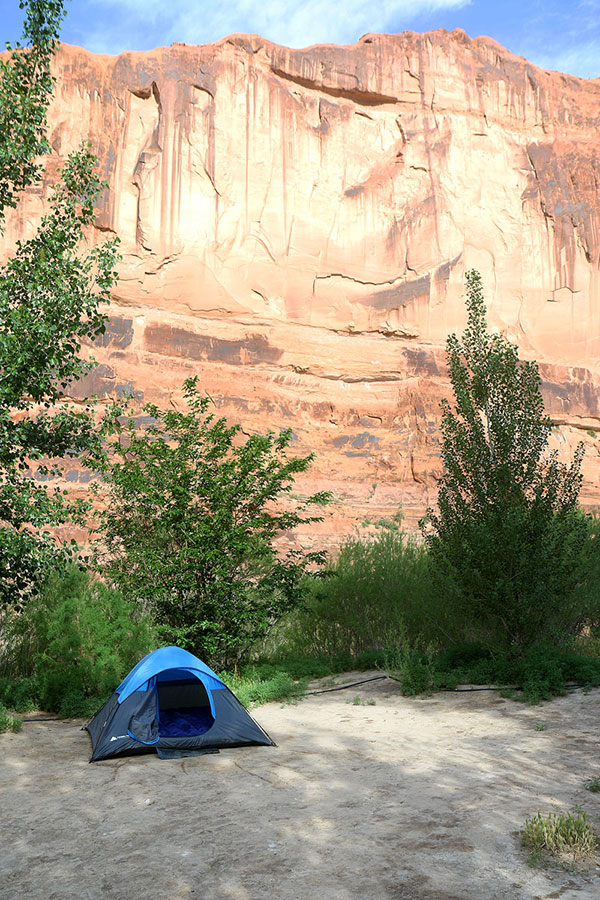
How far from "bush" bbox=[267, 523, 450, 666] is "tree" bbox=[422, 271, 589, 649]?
5.14 feet

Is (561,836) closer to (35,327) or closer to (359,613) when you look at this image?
(35,327)

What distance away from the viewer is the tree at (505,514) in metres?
10.5

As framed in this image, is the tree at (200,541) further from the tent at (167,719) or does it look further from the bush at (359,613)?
the tent at (167,719)

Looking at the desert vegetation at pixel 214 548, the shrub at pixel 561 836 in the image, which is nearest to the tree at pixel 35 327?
the desert vegetation at pixel 214 548

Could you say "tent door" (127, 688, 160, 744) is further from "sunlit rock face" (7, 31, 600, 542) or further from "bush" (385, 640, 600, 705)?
"sunlit rock face" (7, 31, 600, 542)

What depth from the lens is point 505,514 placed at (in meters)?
10.7

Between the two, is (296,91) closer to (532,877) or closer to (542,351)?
(542,351)

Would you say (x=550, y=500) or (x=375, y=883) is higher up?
(x=550, y=500)

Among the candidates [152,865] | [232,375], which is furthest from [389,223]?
[152,865]

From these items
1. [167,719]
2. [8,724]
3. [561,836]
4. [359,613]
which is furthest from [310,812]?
[359,613]

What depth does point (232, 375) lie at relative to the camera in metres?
40.0

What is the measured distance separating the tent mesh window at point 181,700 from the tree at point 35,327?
1.95 m

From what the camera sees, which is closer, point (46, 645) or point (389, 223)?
point (46, 645)

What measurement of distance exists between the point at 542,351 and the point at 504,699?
41.8 m
